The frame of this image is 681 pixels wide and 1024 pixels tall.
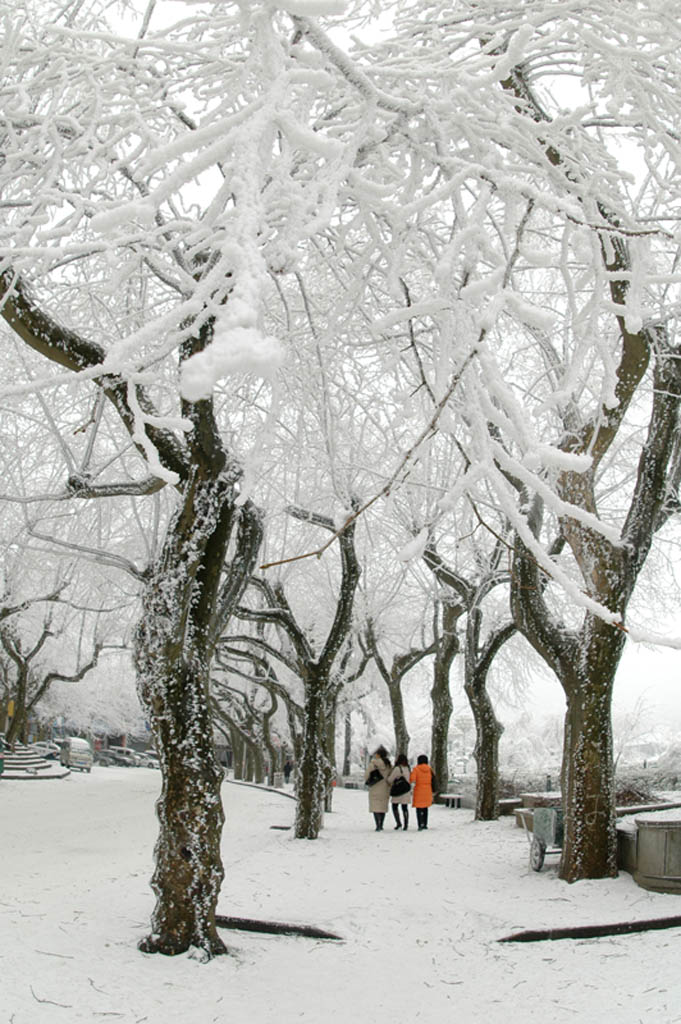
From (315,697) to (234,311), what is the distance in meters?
12.2

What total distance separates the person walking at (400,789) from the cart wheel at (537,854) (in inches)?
218

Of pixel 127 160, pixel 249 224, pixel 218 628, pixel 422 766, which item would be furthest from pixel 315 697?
pixel 249 224

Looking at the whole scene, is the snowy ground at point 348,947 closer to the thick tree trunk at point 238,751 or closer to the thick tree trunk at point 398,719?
the thick tree trunk at point 398,719

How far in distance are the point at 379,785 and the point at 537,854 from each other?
5.98 metres

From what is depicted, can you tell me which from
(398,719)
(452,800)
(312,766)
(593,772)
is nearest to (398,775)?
(312,766)

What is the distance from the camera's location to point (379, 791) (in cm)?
1484

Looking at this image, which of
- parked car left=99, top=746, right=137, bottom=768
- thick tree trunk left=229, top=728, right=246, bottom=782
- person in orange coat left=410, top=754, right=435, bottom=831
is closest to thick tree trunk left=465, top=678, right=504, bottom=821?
person in orange coat left=410, top=754, right=435, bottom=831

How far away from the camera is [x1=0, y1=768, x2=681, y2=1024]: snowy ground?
499 centimetres

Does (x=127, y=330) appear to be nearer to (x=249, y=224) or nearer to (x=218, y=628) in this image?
(x=218, y=628)

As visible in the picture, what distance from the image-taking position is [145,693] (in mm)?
6121

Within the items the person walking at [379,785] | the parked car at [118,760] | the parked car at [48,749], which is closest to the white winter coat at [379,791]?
the person walking at [379,785]

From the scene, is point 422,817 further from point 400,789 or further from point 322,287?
point 322,287

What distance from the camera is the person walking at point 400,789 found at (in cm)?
1484

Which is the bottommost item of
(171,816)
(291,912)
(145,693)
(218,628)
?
(291,912)
